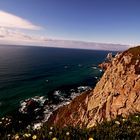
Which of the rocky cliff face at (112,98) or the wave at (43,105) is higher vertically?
the rocky cliff face at (112,98)

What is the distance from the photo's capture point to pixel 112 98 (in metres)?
57.4

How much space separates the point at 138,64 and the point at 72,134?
56.6 m

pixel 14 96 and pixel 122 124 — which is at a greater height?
pixel 122 124

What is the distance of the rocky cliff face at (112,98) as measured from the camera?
176 feet

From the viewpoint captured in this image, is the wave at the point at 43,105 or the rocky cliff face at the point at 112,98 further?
the wave at the point at 43,105

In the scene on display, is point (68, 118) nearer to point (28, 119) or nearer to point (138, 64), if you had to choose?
point (28, 119)

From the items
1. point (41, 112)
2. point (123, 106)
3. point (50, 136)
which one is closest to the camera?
point (50, 136)

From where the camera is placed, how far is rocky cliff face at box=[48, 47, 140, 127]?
53.6 m

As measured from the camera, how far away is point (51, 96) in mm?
86938

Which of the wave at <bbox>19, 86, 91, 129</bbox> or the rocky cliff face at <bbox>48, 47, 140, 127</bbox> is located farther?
the wave at <bbox>19, 86, 91, 129</bbox>

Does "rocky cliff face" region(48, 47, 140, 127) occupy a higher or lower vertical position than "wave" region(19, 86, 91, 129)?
higher

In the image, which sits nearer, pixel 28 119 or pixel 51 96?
pixel 28 119

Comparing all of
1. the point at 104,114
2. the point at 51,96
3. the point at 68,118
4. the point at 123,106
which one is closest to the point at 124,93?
the point at 123,106

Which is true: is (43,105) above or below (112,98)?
below
